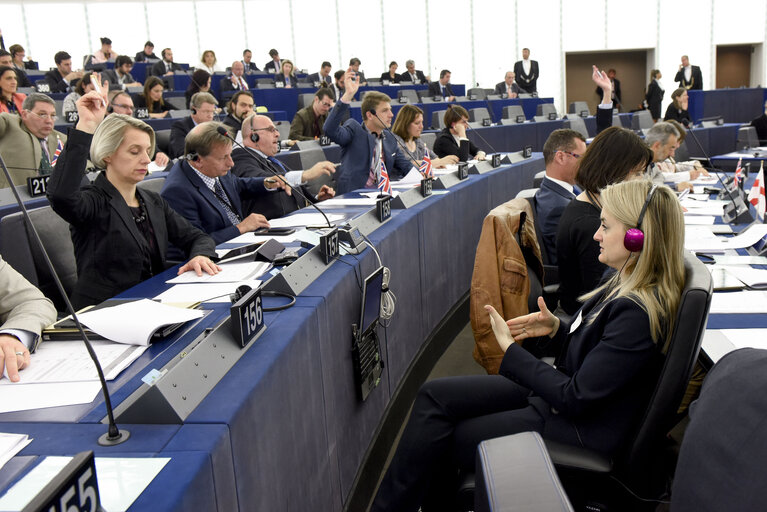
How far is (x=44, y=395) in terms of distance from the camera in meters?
1.04

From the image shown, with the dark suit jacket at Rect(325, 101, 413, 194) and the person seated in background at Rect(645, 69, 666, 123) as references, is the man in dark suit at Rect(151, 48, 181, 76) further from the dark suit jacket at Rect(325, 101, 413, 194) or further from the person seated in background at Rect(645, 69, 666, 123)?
the person seated in background at Rect(645, 69, 666, 123)

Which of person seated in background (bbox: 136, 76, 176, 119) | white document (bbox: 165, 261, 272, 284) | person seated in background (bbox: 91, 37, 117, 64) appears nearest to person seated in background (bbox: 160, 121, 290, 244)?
white document (bbox: 165, 261, 272, 284)

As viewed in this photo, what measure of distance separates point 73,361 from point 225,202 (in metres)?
1.72

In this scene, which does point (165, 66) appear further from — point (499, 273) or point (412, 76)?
point (499, 273)

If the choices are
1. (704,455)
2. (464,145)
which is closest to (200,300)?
(704,455)

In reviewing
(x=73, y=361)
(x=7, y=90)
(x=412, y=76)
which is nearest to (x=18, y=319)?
(x=73, y=361)

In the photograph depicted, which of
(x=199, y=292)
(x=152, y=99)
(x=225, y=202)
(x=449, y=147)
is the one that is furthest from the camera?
(x=152, y=99)

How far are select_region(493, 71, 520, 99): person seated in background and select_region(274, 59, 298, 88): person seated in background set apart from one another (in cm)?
367

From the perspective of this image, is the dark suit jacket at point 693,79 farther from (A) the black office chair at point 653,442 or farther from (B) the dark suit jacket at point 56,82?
(A) the black office chair at point 653,442

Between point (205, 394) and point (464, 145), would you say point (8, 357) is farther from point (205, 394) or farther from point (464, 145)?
point (464, 145)

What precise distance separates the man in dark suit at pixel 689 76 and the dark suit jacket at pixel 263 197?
10796mm

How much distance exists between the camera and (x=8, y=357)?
1.13 metres

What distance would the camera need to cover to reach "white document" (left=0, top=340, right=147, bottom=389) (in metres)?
1.12

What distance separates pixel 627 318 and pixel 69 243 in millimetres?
2010
